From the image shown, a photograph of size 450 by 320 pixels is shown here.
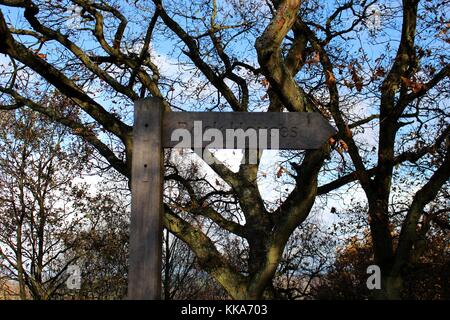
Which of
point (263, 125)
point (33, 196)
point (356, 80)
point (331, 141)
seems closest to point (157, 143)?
point (263, 125)

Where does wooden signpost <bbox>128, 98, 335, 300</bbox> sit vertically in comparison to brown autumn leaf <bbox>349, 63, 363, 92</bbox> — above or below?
below

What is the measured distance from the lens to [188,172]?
733 inches

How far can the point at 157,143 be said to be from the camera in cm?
430

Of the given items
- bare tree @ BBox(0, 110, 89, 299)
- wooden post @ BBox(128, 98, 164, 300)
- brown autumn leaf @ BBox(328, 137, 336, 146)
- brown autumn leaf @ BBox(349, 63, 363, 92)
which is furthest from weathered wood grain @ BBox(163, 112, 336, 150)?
bare tree @ BBox(0, 110, 89, 299)

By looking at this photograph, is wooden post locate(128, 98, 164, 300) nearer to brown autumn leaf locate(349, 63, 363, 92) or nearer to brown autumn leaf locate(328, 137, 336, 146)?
brown autumn leaf locate(328, 137, 336, 146)

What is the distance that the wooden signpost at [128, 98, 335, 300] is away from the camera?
4.11m

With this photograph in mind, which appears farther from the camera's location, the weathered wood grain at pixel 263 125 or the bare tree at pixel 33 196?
the bare tree at pixel 33 196

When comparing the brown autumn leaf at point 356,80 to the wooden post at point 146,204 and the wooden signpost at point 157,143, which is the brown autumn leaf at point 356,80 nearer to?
the wooden signpost at point 157,143

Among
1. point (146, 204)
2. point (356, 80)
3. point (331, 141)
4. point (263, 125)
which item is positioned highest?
point (356, 80)

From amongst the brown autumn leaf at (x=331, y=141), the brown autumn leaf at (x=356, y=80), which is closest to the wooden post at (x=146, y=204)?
the brown autumn leaf at (x=331, y=141)

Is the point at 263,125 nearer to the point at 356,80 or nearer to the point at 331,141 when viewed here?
the point at 331,141

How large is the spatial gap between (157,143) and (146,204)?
1.72 feet

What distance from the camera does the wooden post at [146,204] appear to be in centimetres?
410

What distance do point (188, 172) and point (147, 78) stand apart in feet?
29.1
